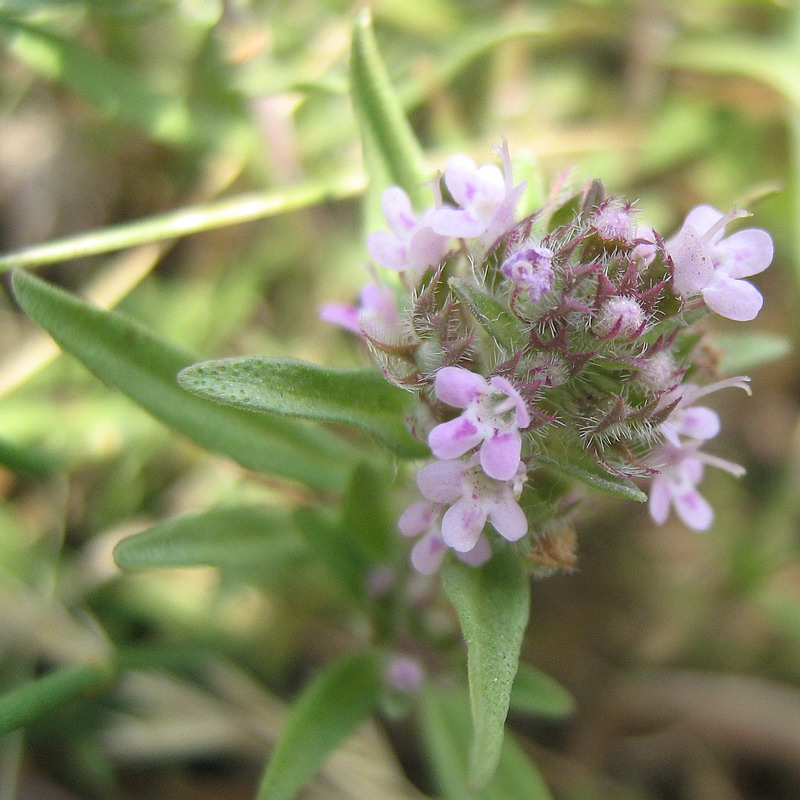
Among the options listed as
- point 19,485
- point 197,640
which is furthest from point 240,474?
point 19,485

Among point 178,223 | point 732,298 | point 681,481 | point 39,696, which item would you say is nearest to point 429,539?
point 681,481

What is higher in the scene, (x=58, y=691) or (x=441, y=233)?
(x=441, y=233)

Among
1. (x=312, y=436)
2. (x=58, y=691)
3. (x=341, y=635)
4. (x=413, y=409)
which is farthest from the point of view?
(x=341, y=635)

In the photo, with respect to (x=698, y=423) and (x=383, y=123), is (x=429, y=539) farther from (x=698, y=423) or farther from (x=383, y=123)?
(x=383, y=123)

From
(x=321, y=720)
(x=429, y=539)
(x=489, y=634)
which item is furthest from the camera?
(x=321, y=720)

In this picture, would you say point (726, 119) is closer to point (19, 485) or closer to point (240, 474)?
point (240, 474)

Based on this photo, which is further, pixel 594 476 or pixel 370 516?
pixel 370 516
